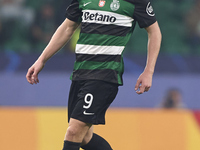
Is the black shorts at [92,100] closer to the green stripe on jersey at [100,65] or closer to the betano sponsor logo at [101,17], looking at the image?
the green stripe on jersey at [100,65]

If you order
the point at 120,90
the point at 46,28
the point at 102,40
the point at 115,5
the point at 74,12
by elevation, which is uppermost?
the point at 115,5

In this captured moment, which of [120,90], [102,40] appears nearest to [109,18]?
[102,40]

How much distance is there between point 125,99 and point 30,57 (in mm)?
1737

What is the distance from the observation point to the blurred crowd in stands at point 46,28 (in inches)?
360

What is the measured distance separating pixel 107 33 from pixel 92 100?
0.54m

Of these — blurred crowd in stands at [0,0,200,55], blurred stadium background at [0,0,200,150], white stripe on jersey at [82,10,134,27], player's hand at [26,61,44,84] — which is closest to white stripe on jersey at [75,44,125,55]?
white stripe on jersey at [82,10,134,27]

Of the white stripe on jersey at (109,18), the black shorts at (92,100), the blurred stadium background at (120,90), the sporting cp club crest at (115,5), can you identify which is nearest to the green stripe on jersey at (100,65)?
the black shorts at (92,100)

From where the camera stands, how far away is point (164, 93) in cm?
805

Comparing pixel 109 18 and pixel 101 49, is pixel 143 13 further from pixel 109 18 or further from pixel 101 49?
pixel 101 49

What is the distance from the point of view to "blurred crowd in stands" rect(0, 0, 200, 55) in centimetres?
913

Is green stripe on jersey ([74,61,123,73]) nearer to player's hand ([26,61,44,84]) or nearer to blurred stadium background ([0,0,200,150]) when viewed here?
player's hand ([26,61,44,84])

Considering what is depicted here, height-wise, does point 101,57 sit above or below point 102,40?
below

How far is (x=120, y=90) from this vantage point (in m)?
8.13

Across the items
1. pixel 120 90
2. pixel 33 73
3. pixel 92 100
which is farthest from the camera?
pixel 120 90
